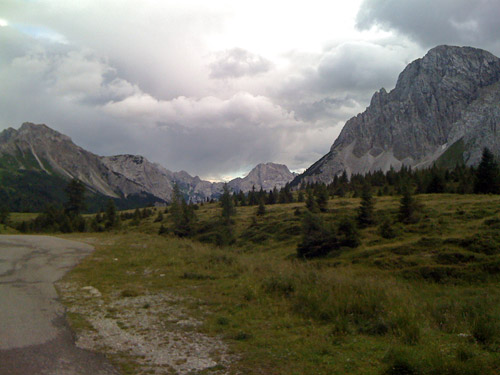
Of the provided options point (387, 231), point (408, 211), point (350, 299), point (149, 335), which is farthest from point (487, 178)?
point (149, 335)

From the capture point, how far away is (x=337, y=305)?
923 centimetres

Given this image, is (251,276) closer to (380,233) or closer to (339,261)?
(339,261)

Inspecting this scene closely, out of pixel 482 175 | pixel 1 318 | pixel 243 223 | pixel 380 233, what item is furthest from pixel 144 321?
pixel 482 175

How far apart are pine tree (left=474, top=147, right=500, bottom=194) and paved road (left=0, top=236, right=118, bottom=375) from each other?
65389 millimetres

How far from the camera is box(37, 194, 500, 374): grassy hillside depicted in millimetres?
5934

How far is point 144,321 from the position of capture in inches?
327

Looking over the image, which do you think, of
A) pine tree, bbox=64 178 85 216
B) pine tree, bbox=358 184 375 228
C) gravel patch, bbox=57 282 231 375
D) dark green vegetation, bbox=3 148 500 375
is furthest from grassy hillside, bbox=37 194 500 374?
pine tree, bbox=64 178 85 216

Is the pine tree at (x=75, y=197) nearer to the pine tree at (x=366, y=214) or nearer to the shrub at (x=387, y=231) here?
the pine tree at (x=366, y=214)

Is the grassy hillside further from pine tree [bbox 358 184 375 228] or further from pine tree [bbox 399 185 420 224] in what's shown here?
pine tree [bbox 358 184 375 228]

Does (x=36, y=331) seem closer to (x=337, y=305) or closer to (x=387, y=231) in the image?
(x=337, y=305)

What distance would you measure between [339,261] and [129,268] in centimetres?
1700

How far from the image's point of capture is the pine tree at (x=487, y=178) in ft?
174

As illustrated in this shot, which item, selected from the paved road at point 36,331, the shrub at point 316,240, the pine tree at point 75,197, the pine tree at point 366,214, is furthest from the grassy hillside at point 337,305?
the pine tree at point 75,197

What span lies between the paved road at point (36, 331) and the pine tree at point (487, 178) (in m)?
65.4
